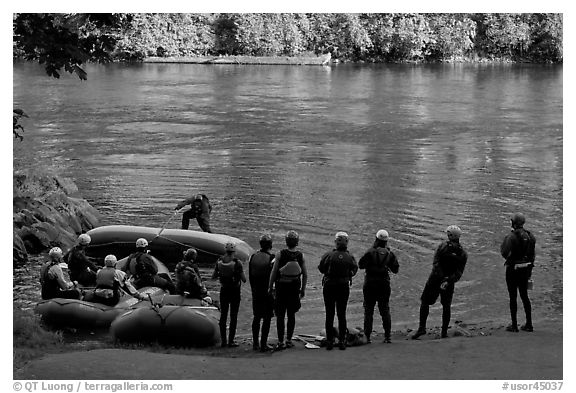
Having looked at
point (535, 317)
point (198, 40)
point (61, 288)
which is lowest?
point (535, 317)

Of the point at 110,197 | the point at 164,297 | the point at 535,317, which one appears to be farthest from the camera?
the point at 110,197

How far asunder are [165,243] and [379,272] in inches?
286

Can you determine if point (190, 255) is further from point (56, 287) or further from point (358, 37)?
point (358, 37)

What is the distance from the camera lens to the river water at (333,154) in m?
18.3

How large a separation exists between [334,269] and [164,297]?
3.22 metres

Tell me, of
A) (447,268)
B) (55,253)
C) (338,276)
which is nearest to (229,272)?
(338,276)

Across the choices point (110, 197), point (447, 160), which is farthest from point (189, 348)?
point (447, 160)

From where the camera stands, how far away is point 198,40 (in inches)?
1570

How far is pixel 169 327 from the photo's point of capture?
38.8 feet

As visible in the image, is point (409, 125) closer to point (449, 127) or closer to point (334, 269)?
point (449, 127)

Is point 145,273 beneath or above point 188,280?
beneath

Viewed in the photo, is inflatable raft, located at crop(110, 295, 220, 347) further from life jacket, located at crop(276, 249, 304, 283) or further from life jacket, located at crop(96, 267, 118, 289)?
life jacket, located at crop(276, 249, 304, 283)

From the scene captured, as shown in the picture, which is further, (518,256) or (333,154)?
(333,154)

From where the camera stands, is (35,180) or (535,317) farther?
(35,180)
